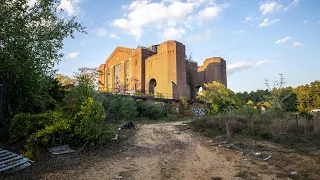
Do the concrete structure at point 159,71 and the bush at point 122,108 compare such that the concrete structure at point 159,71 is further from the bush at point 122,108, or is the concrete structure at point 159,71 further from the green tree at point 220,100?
Result: the bush at point 122,108

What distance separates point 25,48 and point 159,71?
28778 millimetres

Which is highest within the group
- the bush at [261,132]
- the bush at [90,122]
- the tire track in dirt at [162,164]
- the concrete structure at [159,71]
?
the concrete structure at [159,71]

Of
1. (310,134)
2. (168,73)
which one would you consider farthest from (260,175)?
(168,73)

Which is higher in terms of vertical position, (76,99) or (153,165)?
(76,99)

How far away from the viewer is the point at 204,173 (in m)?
5.14

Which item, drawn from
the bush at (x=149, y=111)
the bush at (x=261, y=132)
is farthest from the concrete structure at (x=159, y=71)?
the bush at (x=261, y=132)

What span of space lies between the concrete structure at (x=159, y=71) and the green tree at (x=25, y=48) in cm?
2359

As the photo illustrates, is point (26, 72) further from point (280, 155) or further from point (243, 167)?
point (280, 155)

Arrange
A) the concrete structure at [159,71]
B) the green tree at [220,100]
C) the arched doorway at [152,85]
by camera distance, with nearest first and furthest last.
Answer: the green tree at [220,100], the concrete structure at [159,71], the arched doorway at [152,85]

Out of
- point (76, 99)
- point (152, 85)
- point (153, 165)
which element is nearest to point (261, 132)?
point (153, 165)

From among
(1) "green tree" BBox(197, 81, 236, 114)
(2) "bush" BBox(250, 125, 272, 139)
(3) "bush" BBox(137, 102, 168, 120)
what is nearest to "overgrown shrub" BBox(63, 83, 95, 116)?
(2) "bush" BBox(250, 125, 272, 139)

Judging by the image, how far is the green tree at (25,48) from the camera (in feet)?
20.8

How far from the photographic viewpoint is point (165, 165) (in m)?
5.85

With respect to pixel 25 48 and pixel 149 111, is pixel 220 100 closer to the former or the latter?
pixel 149 111
